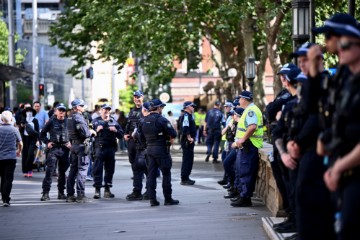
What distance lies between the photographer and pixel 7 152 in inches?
714

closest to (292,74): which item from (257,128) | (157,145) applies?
(257,128)

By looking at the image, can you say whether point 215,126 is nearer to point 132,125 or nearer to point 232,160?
point 132,125

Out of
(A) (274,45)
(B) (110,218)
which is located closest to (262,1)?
(A) (274,45)

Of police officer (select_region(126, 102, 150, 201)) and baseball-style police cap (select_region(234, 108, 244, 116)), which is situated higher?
baseball-style police cap (select_region(234, 108, 244, 116))

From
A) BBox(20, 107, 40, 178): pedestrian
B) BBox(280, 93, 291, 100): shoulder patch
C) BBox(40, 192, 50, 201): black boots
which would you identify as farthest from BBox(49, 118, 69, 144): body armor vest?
BBox(280, 93, 291, 100): shoulder patch

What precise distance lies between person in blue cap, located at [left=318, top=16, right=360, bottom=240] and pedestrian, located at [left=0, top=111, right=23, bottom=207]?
12.0 metres

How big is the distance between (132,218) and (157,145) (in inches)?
86.1

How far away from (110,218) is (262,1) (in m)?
16.9

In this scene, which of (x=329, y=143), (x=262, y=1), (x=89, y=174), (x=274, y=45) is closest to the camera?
(x=329, y=143)

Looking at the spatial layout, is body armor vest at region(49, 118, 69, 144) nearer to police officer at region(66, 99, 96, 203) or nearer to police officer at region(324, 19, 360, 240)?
police officer at region(66, 99, 96, 203)

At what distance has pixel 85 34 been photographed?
44094 mm

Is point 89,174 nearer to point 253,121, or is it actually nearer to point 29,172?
point 29,172

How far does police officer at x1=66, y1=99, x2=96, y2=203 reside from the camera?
19.0 meters

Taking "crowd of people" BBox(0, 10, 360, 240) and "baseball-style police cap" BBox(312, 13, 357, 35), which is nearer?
"crowd of people" BBox(0, 10, 360, 240)
